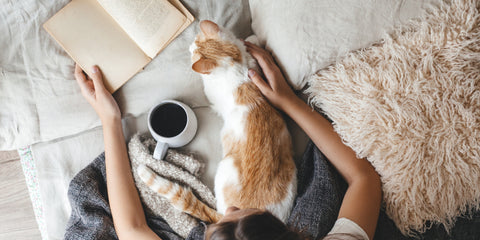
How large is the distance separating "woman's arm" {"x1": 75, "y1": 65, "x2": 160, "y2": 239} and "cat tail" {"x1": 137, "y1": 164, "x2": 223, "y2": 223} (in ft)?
0.18

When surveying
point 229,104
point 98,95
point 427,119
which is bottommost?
point 427,119

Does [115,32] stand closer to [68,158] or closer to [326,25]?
[68,158]

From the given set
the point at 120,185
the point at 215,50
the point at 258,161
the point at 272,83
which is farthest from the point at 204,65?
the point at 120,185

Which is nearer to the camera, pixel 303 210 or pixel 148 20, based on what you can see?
pixel 303 210

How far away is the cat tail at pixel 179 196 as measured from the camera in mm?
842

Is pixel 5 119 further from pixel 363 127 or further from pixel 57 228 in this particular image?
pixel 363 127

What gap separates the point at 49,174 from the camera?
37.0 inches

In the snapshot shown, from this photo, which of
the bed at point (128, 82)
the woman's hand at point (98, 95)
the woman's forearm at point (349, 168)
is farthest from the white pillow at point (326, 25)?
the woman's hand at point (98, 95)

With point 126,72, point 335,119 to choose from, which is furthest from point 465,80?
point 126,72

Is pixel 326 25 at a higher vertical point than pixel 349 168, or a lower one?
higher

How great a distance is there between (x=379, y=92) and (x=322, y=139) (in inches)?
7.7

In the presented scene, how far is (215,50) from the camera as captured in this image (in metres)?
0.87

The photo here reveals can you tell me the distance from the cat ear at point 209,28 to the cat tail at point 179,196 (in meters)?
0.43

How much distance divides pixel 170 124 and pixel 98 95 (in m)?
0.23
